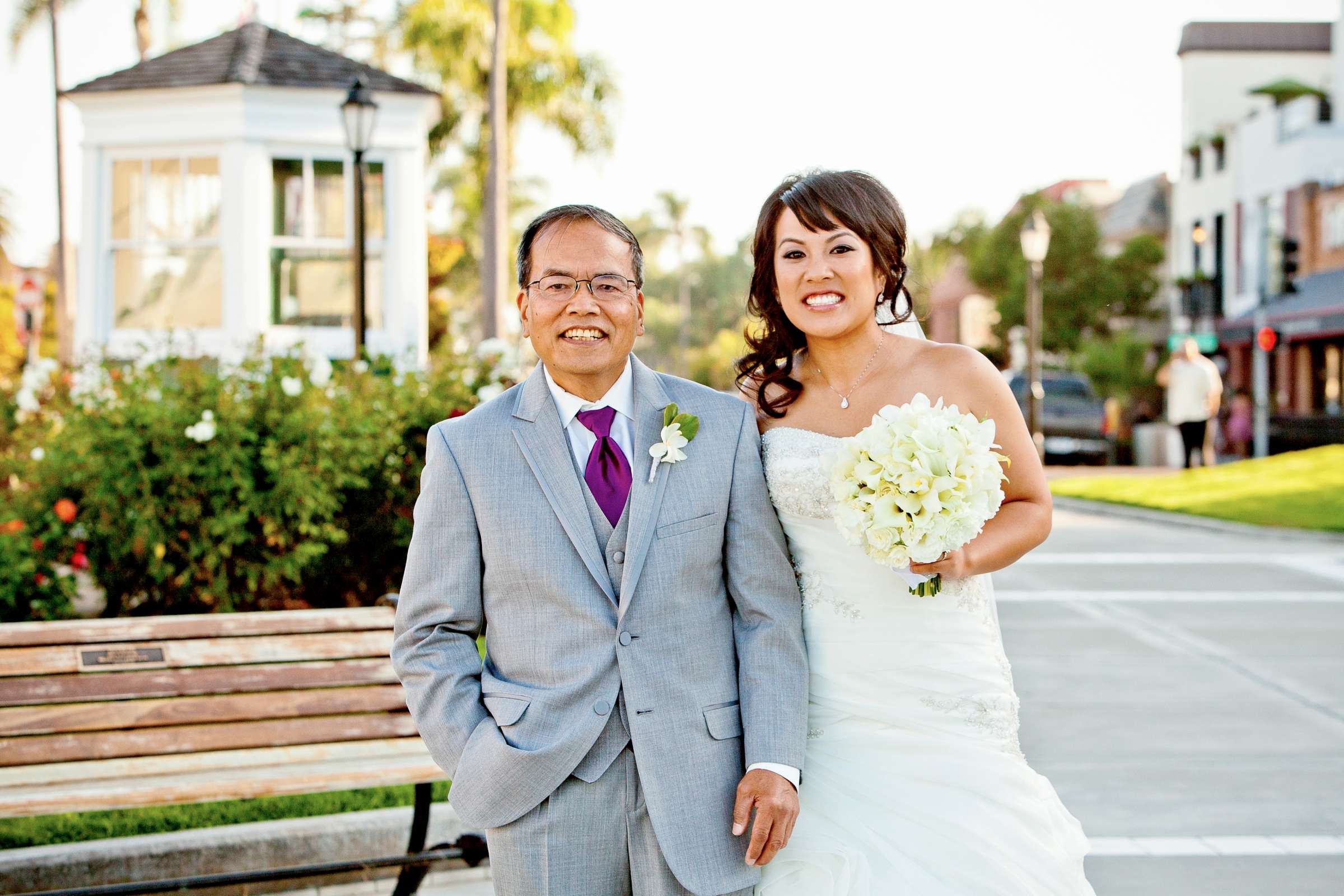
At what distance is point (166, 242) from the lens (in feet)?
49.4

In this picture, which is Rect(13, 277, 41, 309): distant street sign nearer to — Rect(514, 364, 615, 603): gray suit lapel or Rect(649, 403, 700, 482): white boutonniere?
Rect(514, 364, 615, 603): gray suit lapel

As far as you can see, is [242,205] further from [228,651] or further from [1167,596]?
[228,651]

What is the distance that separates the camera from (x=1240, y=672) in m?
8.23

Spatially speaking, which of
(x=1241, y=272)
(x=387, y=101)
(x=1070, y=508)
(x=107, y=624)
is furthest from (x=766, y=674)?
(x=1241, y=272)

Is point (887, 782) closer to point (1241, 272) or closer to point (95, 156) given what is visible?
point (95, 156)

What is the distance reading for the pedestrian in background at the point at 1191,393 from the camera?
1920cm

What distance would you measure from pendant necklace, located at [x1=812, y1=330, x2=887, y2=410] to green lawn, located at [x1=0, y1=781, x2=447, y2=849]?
2708 mm

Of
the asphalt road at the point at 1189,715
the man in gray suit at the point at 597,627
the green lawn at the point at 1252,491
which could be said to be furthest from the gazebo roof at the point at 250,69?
the man in gray suit at the point at 597,627

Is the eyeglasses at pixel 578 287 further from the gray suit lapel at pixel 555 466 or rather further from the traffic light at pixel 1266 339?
the traffic light at pixel 1266 339

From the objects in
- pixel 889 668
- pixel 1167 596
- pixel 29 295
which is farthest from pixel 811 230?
pixel 29 295

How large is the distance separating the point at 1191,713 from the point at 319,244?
1125 cm

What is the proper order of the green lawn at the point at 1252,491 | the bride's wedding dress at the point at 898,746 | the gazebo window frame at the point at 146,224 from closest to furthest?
the bride's wedding dress at the point at 898,746
the gazebo window frame at the point at 146,224
the green lawn at the point at 1252,491

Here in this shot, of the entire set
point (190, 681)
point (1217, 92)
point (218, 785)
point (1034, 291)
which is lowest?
point (218, 785)

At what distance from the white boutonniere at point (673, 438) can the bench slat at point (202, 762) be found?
6.90ft
